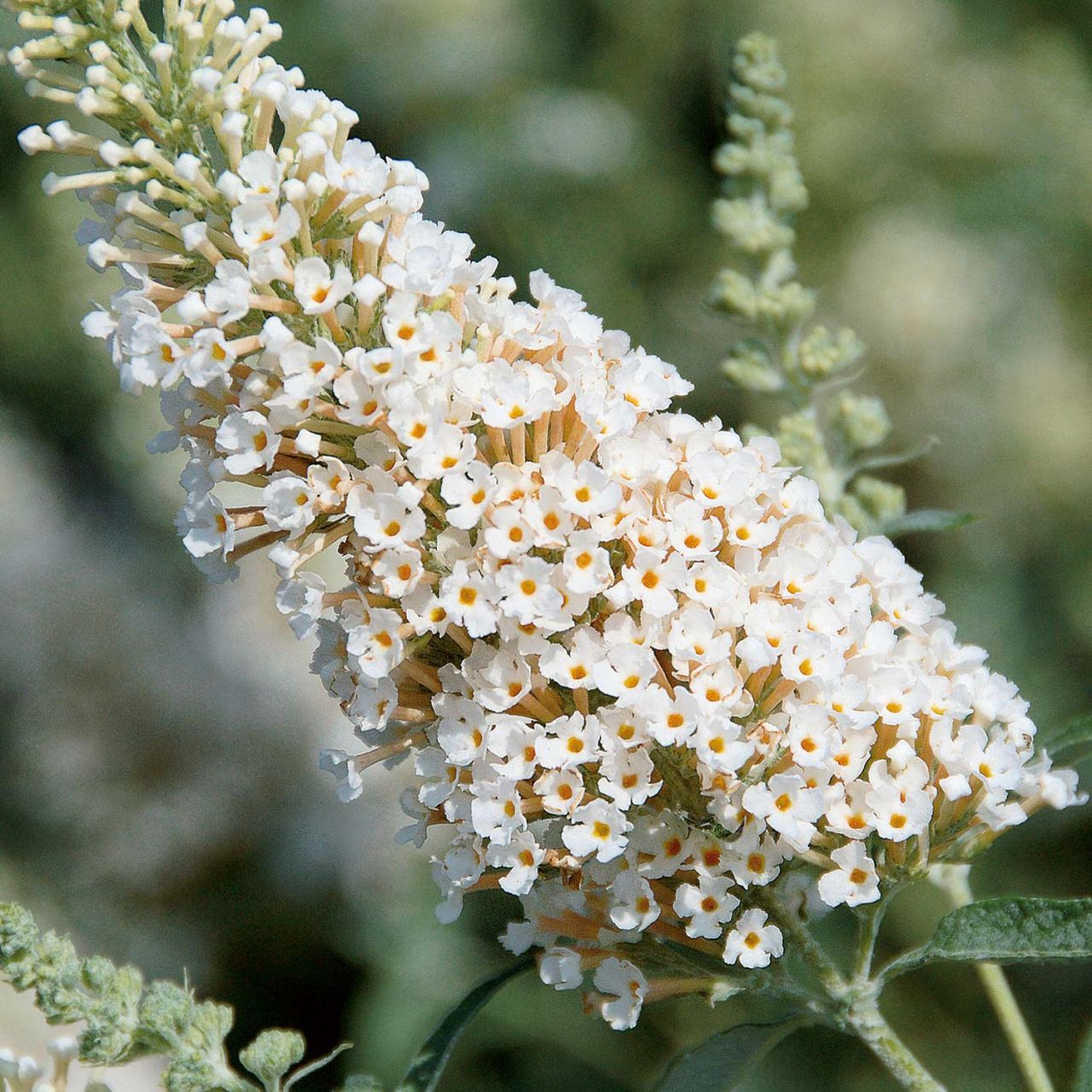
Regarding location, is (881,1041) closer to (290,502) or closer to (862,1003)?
(862,1003)

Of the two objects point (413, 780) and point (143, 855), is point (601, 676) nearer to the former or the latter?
point (413, 780)

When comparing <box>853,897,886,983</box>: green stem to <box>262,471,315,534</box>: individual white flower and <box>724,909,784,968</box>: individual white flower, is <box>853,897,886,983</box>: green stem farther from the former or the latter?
<box>262,471,315,534</box>: individual white flower

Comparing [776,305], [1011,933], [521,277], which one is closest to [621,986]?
[1011,933]

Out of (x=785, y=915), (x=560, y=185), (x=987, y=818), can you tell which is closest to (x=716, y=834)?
(x=785, y=915)

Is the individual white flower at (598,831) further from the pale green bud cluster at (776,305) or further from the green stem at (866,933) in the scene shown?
the pale green bud cluster at (776,305)

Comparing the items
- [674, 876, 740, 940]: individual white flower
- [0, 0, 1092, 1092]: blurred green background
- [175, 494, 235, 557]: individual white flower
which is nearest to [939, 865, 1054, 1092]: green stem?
[674, 876, 740, 940]: individual white flower

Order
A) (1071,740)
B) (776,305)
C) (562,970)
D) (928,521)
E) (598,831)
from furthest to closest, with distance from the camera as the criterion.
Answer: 1. (776,305)
2. (928,521)
3. (1071,740)
4. (562,970)
5. (598,831)
